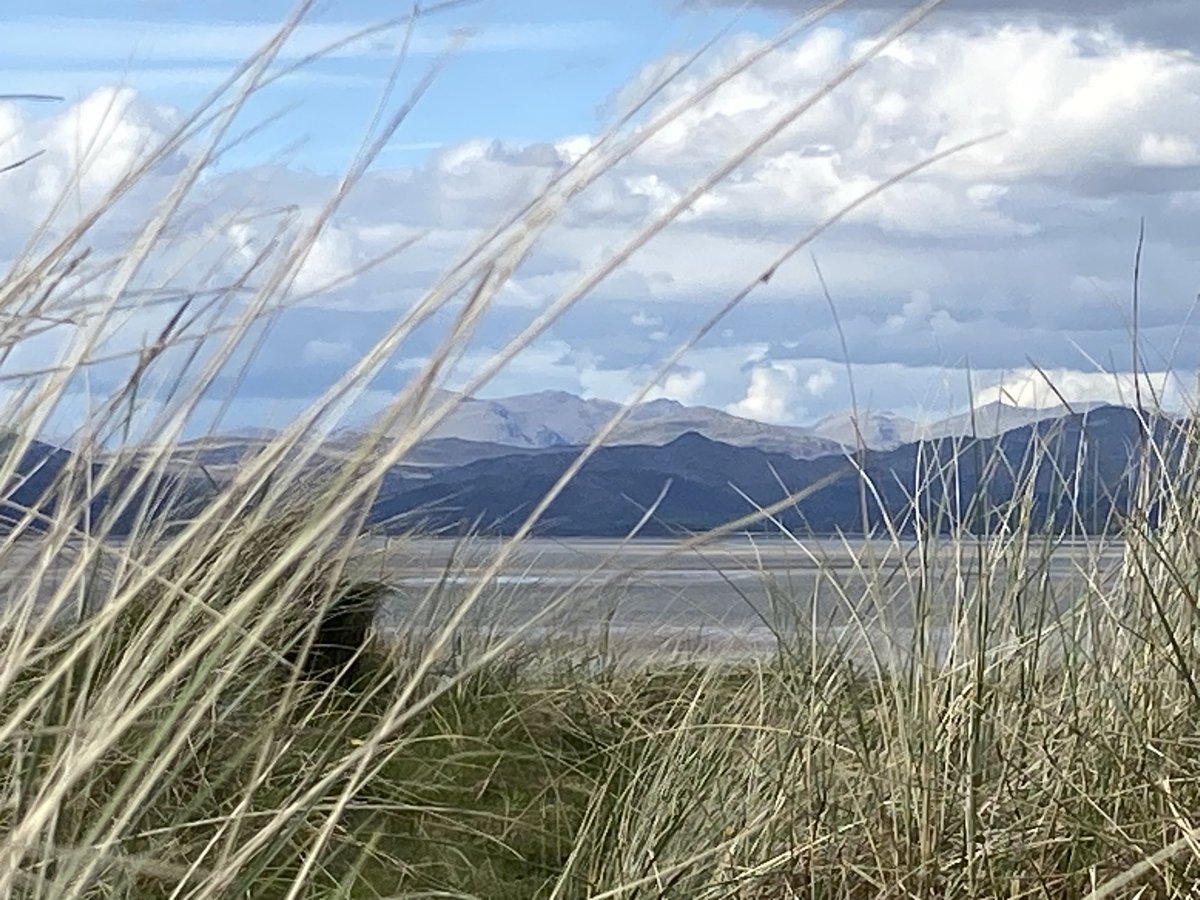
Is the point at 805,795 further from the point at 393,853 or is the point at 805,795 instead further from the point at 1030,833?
the point at 393,853

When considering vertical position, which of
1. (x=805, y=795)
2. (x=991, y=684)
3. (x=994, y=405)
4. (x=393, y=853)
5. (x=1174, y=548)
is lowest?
(x=393, y=853)

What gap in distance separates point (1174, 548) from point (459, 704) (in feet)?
5.09

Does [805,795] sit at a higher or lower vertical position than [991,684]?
lower

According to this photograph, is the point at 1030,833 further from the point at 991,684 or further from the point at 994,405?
the point at 994,405

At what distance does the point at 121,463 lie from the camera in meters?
1.15

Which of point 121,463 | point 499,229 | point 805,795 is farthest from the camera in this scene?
point 805,795

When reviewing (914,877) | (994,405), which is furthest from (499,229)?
(994,405)

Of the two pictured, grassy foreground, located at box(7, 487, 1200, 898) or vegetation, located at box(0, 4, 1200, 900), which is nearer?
vegetation, located at box(0, 4, 1200, 900)

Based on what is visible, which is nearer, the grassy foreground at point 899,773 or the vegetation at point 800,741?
the vegetation at point 800,741

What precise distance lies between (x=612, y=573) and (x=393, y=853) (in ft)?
5.49

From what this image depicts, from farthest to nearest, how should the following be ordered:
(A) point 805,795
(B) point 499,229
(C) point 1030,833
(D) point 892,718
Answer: (D) point 892,718, (A) point 805,795, (C) point 1030,833, (B) point 499,229

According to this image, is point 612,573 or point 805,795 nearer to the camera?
point 612,573

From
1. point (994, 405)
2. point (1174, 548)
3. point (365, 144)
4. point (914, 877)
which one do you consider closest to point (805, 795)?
point (914, 877)

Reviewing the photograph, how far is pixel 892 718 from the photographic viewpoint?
2.26 m
